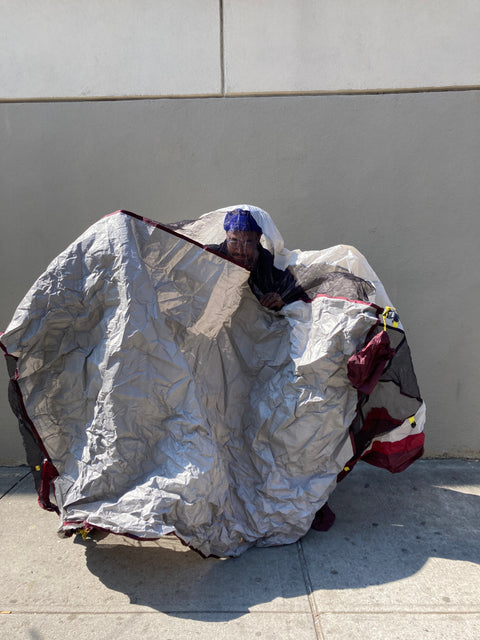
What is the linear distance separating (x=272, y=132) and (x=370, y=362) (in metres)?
1.83

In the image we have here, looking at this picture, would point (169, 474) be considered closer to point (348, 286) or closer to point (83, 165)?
point (348, 286)

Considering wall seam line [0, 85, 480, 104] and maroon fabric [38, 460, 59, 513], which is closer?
maroon fabric [38, 460, 59, 513]

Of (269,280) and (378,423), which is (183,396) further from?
(378,423)

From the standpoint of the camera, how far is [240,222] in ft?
9.27

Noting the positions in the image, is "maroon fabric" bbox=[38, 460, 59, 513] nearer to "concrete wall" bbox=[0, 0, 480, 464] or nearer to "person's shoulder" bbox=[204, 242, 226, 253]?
"person's shoulder" bbox=[204, 242, 226, 253]

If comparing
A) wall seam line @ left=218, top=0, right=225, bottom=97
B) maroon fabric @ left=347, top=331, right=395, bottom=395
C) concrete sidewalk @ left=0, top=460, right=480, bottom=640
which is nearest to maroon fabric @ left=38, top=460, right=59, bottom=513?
concrete sidewalk @ left=0, top=460, right=480, bottom=640

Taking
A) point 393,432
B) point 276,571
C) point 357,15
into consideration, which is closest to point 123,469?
point 276,571

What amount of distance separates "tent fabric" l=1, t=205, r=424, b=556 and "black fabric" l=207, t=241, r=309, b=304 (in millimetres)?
70

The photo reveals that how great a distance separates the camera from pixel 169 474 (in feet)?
7.67

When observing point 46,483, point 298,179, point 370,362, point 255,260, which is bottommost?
point 46,483

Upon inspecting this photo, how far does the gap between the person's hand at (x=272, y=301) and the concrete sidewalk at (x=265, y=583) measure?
121 cm

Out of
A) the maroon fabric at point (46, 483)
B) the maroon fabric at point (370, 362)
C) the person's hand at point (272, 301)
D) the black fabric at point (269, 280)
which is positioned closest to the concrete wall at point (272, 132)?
the black fabric at point (269, 280)

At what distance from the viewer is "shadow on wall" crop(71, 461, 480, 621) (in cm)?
226

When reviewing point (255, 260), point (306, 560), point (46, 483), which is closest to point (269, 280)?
point (255, 260)
